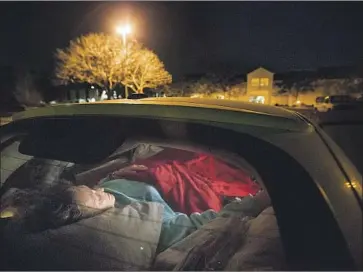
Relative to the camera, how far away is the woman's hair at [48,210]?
0.99 metres

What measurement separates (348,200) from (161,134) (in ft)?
1.72

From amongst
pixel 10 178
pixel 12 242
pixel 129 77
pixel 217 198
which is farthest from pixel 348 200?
pixel 129 77

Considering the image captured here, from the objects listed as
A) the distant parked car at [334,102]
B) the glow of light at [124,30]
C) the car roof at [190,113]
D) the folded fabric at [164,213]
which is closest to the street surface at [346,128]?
the distant parked car at [334,102]

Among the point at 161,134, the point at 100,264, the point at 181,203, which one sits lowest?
the point at 100,264

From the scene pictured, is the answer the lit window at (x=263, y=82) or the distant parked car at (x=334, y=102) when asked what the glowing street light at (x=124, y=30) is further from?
the distant parked car at (x=334, y=102)

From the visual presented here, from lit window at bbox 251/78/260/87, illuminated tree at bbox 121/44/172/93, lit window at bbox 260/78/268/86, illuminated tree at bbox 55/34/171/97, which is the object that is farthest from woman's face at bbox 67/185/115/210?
lit window at bbox 260/78/268/86

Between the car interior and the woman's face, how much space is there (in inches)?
0.8

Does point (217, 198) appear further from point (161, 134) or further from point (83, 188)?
point (83, 188)

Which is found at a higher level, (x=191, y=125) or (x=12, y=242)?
(x=191, y=125)

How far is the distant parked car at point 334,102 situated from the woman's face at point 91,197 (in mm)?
2843

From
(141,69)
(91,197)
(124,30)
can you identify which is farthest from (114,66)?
(91,197)

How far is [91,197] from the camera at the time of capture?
1025 mm

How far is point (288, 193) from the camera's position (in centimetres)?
77

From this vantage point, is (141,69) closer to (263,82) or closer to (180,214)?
(263,82)
